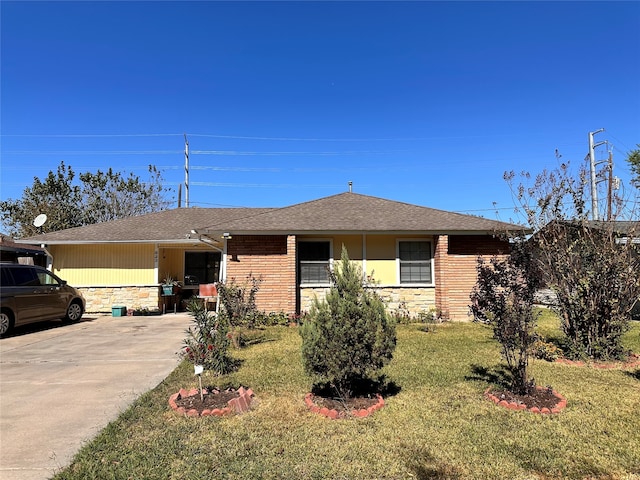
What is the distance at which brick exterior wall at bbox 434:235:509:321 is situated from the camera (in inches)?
467

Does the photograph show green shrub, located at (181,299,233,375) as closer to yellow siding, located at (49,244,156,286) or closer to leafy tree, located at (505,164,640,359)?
leafy tree, located at (505,164,640,359)

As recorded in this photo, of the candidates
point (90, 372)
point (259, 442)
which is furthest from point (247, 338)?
point (259, 442)

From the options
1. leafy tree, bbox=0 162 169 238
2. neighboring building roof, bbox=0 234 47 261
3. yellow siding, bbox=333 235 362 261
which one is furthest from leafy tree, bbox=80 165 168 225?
yellow siding, bbox=333 235 362 261

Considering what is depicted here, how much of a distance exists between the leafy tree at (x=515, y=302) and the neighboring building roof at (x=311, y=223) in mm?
4858

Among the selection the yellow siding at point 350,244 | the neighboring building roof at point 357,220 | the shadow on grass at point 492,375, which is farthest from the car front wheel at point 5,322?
the shadow on grass at point 492,375

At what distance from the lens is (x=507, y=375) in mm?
5793

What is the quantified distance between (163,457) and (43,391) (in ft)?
10.9

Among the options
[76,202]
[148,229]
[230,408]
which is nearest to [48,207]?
[76,202]

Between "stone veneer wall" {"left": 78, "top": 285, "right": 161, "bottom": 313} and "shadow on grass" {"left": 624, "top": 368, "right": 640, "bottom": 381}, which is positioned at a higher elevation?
"stone veneer wall" {"left": 78, "top": 285, "right": 161, "bottom": 313}

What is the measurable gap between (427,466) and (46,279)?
40.0 ft

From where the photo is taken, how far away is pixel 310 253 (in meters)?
12.4

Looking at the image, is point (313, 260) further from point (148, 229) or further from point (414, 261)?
point (148, 229)

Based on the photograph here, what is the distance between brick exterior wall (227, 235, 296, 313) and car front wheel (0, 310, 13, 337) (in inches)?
223

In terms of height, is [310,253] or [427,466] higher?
[310,253]
